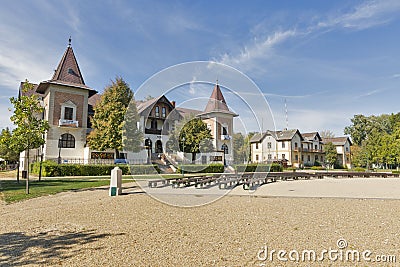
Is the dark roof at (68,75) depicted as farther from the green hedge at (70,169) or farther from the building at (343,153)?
the building at (343,153)

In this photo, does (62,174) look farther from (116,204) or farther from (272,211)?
(272,211)

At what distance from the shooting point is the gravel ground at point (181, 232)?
14.4 feet

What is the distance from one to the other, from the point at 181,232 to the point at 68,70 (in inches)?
1234

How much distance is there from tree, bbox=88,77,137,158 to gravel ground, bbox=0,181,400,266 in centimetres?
2080

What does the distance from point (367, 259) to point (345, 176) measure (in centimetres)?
2778

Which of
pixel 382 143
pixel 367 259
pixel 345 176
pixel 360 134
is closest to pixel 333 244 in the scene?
pixel 367 259

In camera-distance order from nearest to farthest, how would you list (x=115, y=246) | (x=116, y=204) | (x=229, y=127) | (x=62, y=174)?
1. (x=115, y=246)
2. (x=229, y=127)
3. (x=116, y=204)
4. (x=62, y=174)

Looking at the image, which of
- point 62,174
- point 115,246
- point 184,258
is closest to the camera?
point 184,258

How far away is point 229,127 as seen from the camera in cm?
780

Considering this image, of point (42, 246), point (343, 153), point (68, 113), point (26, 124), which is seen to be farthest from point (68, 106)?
point (343, 153)

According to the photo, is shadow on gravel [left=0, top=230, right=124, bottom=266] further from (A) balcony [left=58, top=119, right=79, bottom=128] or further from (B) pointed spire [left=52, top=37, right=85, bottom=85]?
(B) pointed spire [left=52, top=37, right=85, bottom=85]

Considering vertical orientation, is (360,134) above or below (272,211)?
above

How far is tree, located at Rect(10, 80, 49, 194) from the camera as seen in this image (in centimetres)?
1134

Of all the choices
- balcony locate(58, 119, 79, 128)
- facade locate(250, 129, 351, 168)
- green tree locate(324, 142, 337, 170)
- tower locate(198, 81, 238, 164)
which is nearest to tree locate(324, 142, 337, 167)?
green tree locate(324, 142, 337, 170)
